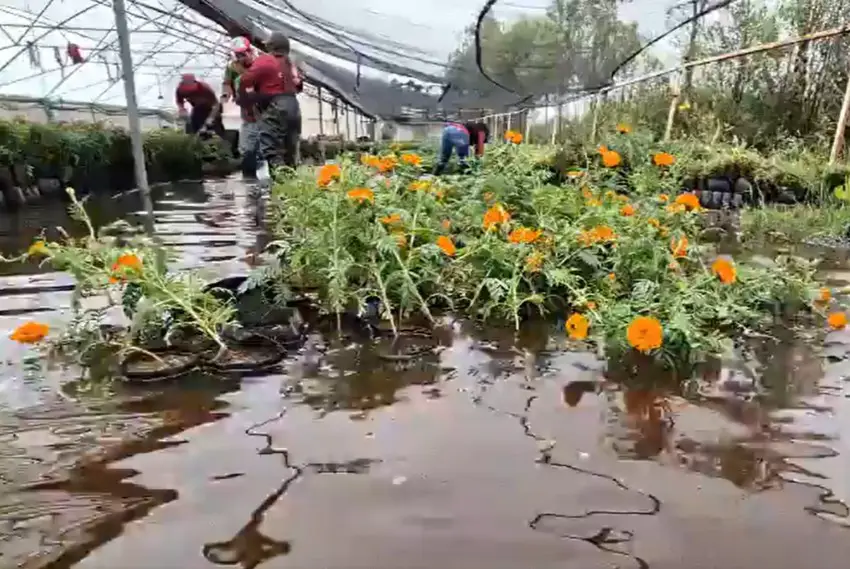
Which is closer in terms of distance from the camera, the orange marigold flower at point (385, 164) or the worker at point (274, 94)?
the orange marigold flower at point (385, 164)

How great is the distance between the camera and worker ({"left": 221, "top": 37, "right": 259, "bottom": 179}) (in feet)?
30.9

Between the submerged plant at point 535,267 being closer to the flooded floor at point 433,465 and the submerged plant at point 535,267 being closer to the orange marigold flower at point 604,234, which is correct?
the orange marigold flower at point 604,234

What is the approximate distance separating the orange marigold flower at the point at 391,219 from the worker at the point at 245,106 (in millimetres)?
6096

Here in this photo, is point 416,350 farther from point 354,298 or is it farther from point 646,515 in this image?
point 646,515

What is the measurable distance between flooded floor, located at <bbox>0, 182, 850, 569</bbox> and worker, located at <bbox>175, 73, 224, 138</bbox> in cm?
1118

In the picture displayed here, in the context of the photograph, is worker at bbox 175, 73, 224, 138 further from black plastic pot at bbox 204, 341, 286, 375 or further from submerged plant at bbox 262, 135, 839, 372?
black plastic pot at bbox 204, 341, 286, 375

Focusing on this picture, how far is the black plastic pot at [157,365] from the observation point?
8.11 ft

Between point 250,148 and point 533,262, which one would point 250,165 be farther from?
point 533,262

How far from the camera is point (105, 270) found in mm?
2658

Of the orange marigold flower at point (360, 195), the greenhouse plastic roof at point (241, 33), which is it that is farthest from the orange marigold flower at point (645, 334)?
the greenhouse plastic roof at point (241, 33)

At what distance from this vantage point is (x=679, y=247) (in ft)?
10.0

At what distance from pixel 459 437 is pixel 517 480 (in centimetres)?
28

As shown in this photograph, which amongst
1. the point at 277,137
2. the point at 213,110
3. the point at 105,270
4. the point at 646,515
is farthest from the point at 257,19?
the point at 646,515

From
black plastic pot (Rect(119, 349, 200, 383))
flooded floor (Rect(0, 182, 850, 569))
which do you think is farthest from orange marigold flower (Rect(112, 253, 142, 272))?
flooded floor (Rect(0, 182, 850, 569))
